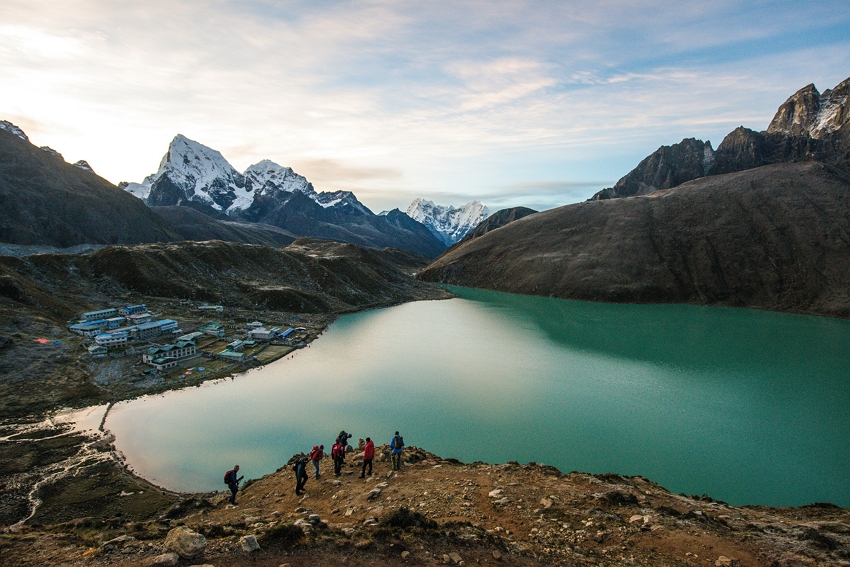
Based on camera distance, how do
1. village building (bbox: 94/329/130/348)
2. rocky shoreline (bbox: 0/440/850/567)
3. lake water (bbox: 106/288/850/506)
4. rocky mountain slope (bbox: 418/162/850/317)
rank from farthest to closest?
rocky mountain slope (bbox: 418/162/850/317)
village building (bbox: 94/329/130/348)
lake water (bbox: 106/288/850/506)
rocky shoreline (bbox: 0/440/850/567)

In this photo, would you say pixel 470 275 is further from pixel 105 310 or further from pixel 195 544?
pixel 195 544

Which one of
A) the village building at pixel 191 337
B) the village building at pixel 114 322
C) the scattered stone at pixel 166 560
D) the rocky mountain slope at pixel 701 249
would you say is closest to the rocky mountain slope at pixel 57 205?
the village building at pixel 114 322

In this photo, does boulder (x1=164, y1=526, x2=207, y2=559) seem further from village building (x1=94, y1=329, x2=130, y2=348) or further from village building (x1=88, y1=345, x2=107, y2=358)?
village building (x1=94, y1=329, x2=130, y2=348)

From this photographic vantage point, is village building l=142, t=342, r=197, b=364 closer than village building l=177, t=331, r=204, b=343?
Yes

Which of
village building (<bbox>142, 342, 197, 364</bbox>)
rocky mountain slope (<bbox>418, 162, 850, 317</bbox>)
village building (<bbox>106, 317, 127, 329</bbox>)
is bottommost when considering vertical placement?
Answer: village building (<bbox>142, 342, 197, 364</bbox>)

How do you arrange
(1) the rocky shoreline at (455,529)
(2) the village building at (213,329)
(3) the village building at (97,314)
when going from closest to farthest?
(1) the rocky shoreline at (455,529)
(3) the village building at (97,314)
(2) the village building at (213,329)

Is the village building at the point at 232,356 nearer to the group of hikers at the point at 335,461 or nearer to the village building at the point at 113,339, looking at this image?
the village building at the point at 113,339

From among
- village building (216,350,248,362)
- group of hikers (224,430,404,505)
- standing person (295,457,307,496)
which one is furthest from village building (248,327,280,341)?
standing person (295,457,307,496)
